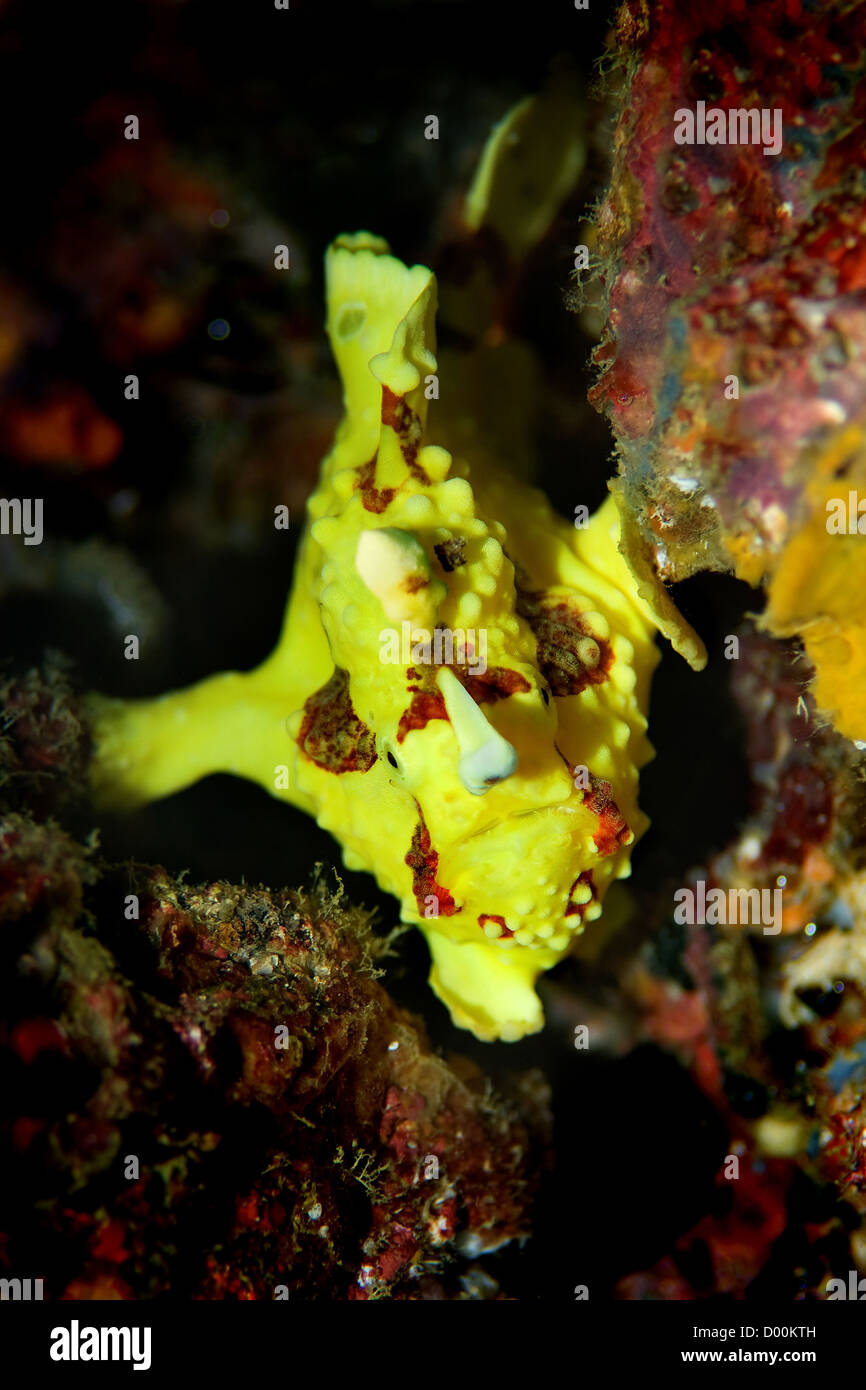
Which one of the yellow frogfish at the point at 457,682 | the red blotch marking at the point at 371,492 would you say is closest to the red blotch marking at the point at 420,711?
the yellow frogfish at the point at 457,682

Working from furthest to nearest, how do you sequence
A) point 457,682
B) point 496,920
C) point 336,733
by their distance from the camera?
point 336,733, point 496,920, point 457,682

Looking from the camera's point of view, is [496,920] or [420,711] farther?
[496,920]

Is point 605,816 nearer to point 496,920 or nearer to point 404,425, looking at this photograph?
point 496,920

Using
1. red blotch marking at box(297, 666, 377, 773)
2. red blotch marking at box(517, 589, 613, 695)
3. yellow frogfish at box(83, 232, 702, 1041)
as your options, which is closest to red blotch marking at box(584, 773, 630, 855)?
yellow frogfish at box(83, 232, 702, 1041)

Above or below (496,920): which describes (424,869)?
above

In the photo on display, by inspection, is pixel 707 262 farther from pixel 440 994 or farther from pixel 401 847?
pixel 440 994

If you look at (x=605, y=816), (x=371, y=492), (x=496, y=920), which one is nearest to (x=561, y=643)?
(x=605, y=816)

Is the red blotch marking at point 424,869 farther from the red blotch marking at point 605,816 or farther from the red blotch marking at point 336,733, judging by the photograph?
the red blotch marking at point 605,816
